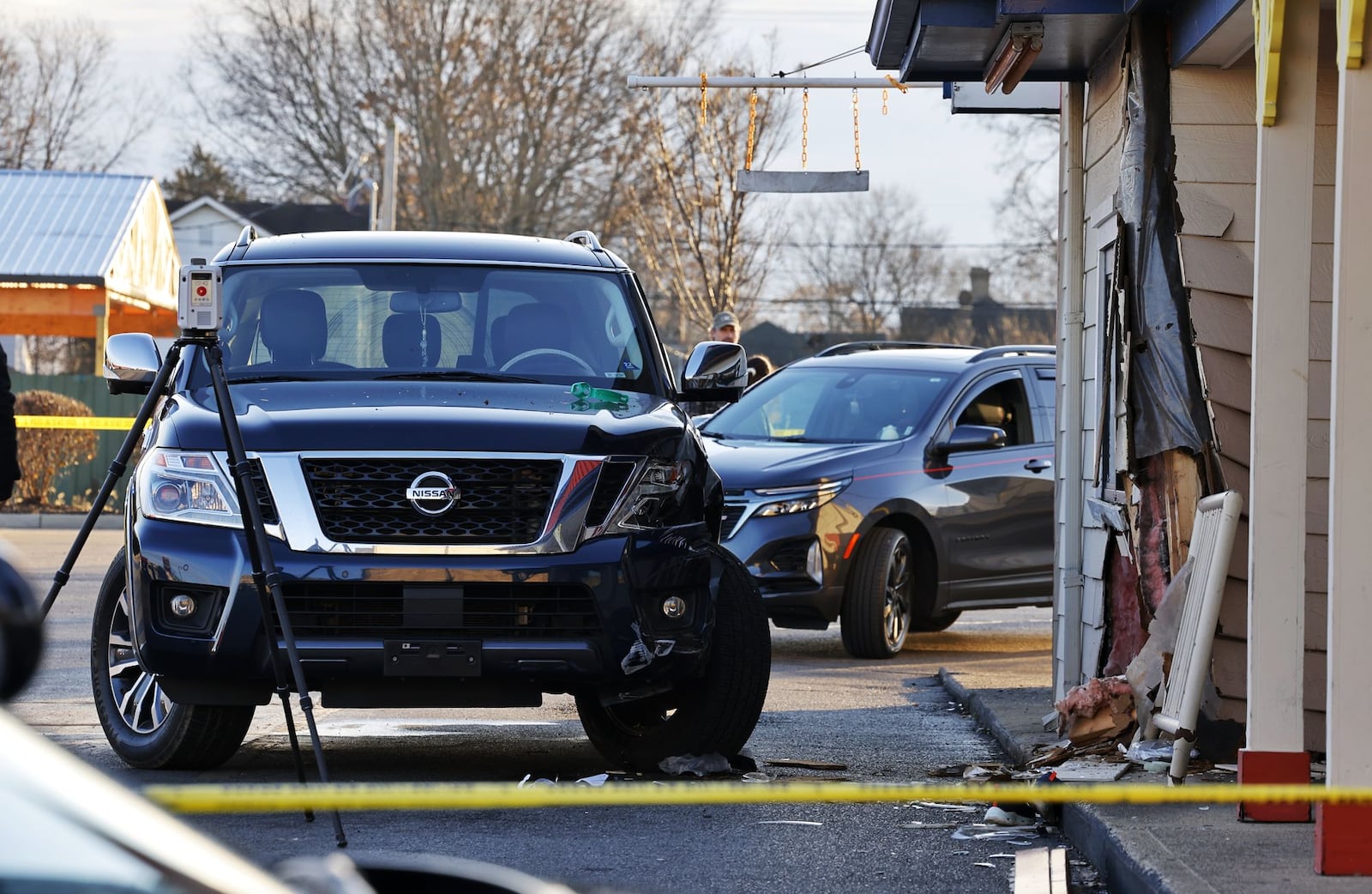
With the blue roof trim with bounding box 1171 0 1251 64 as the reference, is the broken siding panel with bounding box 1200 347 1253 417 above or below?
below

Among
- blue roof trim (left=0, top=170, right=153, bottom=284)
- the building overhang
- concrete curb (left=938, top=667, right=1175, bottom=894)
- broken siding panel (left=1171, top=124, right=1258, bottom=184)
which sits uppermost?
blue roof trim (left=0, top=170, right=153, bottom=284)

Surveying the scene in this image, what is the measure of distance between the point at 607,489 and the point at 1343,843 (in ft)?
9.07

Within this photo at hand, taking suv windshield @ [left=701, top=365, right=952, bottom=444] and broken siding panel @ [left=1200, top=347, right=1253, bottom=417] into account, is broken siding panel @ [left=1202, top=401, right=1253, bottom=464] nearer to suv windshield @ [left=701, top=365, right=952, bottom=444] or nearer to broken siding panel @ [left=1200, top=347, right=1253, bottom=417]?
broken siding panel @ [left=1200, top=347, right=1253, bottom=417]

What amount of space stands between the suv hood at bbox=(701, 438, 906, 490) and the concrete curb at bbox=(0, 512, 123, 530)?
12.6 m

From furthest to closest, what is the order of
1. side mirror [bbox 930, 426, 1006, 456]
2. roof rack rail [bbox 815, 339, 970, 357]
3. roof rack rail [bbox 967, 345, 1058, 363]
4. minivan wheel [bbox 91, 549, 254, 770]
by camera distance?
1. roof rack rail [bbox 815, 339, 970, 357]
2. roof rack rail [bbox 967, 345, 1058, 363]
3. side mirror [bbox 930, 426, 1006, 456]
4. minivan wheel [bbox 91, 549, 254, 770]

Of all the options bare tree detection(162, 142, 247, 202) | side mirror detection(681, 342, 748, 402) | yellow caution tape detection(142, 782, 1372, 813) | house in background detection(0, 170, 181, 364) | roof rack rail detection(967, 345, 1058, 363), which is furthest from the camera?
bare tree detection(162, 142, 247, 202)

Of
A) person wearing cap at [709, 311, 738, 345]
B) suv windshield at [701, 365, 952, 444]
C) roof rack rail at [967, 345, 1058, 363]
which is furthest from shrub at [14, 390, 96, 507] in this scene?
roof rack rail at [967, 345, 1058, 363]

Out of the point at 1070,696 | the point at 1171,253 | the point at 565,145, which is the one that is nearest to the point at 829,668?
the point at 1070,696

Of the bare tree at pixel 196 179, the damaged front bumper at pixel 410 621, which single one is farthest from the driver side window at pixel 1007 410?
the bare tree at pixel 196 179

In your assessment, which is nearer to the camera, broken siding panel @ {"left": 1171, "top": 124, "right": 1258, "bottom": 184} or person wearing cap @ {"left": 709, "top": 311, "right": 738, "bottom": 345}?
broken siding panel @ {"left": 1171, "top": 124, "right": 1258, "bottom": 184}

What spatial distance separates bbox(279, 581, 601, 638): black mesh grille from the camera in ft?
21.6

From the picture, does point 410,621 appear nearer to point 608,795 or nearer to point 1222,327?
point 1222,327

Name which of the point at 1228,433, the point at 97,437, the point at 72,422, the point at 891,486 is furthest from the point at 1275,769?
the point at 97,437

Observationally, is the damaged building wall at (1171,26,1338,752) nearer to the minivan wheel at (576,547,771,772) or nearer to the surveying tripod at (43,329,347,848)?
the minivan wheel at (576,547,771,772)
